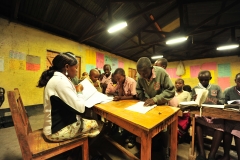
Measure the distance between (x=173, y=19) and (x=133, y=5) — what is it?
2.73 m

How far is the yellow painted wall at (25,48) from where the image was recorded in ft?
10.8

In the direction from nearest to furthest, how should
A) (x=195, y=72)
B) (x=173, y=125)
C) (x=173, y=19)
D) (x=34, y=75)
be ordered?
1. (x=173, y=125)
2. (x=34, y=75)
3. (x=173, y=19)
4. (x=195, y=72)

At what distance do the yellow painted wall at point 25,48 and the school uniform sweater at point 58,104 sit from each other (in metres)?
3.51

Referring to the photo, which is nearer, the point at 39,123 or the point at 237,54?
the point at 39,123

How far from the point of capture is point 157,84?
1.72 meters

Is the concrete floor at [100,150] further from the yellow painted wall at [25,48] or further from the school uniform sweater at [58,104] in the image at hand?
the yellow painted wall at [25,48]

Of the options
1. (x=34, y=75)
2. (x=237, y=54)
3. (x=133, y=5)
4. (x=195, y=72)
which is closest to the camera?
(x=34, y=75)

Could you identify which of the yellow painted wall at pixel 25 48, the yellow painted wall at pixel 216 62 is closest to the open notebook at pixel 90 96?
the yellow painted wall at pixel 25 48

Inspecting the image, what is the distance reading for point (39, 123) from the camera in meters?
3.13

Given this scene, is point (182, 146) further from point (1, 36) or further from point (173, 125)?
point (1, 36)

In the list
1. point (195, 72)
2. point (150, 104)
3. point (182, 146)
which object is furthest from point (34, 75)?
point (195, 72)

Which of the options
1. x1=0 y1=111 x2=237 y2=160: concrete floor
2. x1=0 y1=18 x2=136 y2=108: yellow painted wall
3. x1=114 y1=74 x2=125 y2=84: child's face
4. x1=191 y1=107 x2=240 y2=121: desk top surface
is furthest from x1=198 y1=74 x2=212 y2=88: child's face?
x1=0 y1=18 x2=136 y2=108: yellow painted wall

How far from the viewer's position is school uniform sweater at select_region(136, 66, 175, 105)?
1.57 m

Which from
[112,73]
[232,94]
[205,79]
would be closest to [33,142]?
[112,73]
